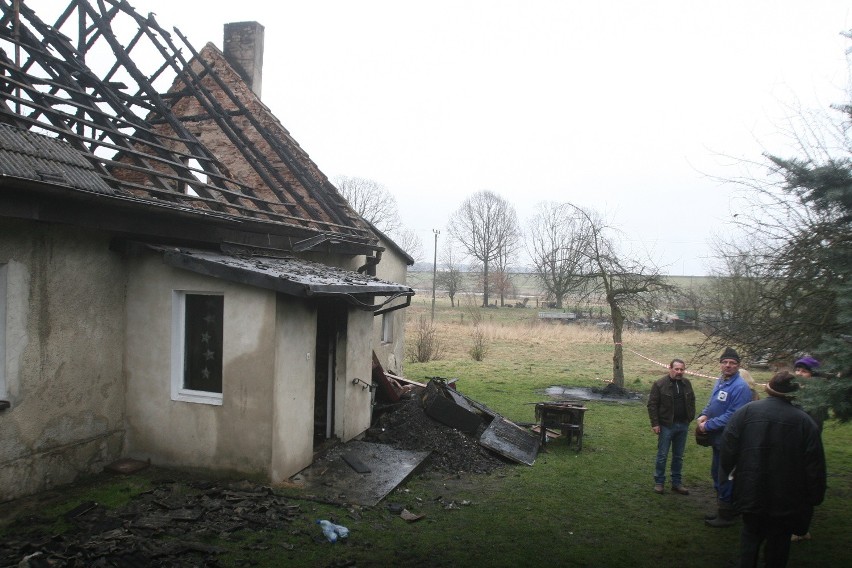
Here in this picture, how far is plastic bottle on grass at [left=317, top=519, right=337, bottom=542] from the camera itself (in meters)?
5.89

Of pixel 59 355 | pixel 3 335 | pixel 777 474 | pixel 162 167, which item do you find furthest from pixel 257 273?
pixel 162 167

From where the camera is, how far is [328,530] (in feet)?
19.7

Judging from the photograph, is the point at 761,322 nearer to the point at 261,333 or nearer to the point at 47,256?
the point at 261,333

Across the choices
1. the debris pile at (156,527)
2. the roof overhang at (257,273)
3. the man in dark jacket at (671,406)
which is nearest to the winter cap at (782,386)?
the man in dark jacket at (671,406)

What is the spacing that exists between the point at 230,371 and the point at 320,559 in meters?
2.62

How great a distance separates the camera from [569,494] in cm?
795

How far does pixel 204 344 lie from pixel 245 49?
38.1 ft

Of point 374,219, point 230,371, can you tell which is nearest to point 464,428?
point 230,371

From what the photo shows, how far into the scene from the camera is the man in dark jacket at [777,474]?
474cm

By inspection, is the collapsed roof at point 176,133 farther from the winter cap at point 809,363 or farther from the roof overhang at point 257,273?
the winter cap at point 809,363

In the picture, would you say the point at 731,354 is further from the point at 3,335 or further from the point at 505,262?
the point at 505,262

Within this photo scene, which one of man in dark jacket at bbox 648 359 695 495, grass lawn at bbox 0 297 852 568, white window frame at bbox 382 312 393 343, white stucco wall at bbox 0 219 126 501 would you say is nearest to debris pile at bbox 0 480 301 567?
grass lawn at bbox 0 297 852 568

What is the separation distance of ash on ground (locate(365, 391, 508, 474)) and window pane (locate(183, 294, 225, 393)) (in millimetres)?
3174

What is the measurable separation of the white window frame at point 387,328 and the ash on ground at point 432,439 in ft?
17.4
